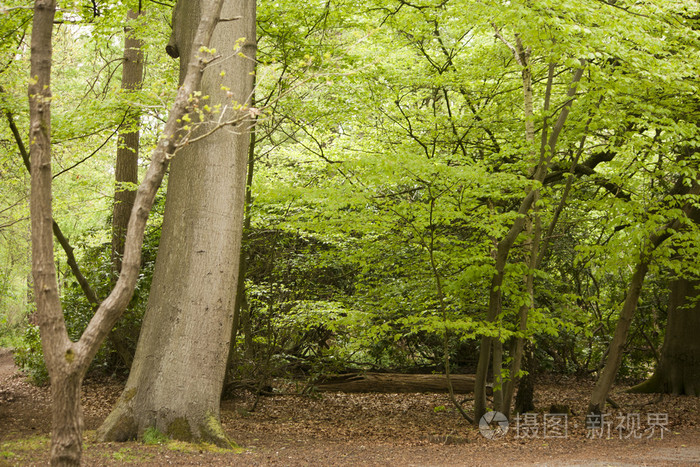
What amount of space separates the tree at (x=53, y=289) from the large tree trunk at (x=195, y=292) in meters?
2.23

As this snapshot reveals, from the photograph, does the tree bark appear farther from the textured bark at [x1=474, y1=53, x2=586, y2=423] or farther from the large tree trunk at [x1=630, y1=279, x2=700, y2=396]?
the large tree trunk at [x1=630, y1=279, x2=700, y2=396]

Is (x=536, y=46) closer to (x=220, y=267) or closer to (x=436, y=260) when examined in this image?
(x=436, y=260)

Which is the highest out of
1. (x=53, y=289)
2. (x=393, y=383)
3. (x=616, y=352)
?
(x=53, y=289)

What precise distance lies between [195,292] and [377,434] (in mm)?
3914

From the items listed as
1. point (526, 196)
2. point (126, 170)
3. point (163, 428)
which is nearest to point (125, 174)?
point (126, 170)

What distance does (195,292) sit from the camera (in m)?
5.24

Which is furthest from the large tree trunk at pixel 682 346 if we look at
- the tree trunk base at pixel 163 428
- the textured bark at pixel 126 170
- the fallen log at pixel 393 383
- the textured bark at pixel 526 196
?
the textured bark at pixel 126 170

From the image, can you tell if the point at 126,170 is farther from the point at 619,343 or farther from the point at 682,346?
the point at 682,346

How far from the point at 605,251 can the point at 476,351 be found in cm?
626

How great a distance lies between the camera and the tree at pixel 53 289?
111 inches

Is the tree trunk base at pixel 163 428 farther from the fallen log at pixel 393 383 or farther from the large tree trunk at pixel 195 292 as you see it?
the fallen log at pixel 393 383

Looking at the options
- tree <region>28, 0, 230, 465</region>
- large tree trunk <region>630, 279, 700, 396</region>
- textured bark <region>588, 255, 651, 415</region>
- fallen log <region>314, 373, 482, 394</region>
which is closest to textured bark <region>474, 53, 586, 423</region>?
textured bark <region>588, 255, 651, 415</region>

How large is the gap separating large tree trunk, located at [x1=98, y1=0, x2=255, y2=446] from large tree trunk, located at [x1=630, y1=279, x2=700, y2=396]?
9120mm

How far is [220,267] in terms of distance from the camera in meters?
5.36
